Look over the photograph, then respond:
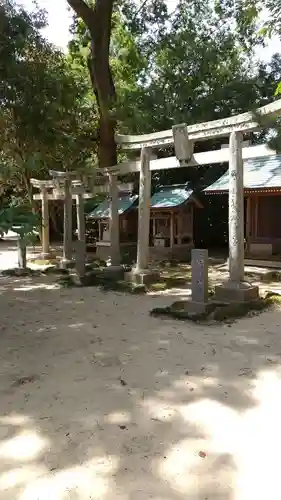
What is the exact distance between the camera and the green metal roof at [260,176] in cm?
1305

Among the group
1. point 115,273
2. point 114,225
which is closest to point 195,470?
point 115,273

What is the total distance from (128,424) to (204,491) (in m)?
1.10

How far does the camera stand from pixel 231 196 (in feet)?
27.8

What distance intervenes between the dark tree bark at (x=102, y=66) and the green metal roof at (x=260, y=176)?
3.94m

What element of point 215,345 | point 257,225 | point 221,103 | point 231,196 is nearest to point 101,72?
point 221,103

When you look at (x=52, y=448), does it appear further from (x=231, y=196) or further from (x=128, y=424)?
(x=231, y=196)

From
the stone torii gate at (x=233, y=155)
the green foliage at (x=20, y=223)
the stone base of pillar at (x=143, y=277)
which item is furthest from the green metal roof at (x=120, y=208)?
the green foliage at (x=20, y=223)

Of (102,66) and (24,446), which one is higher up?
(102,66)

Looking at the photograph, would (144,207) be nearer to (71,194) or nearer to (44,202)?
(71,194)

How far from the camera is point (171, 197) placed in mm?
16266

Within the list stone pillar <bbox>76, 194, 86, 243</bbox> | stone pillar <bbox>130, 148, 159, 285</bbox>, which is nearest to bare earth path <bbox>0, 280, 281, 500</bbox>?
stone pillar <bbox>130, 148, 159, 285</bbox>

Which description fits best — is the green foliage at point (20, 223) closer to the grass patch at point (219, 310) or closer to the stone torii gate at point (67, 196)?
the grass patch at point (219, 310)

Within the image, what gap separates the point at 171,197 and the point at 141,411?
1274cm

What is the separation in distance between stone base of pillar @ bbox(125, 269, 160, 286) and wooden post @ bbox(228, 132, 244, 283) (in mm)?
2826
